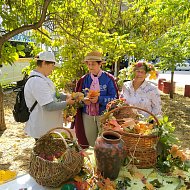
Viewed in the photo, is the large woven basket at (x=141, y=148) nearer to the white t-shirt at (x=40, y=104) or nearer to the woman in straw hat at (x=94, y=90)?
the white t-shirt at (x=40, y=104)

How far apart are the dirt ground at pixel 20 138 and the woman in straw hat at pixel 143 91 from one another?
5.90 feet

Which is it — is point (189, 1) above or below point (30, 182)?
above

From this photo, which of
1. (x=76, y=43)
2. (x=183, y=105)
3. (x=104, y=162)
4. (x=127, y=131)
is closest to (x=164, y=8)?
(x=76, y=43)

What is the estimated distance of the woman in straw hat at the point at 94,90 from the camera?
11.0ft

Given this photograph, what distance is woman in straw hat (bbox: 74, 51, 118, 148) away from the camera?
132 inches

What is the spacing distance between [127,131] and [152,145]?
20cm

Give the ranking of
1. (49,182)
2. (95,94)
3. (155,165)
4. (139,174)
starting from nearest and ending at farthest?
(49,182), (139,174), (155,165), (95,94)

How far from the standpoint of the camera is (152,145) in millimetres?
1963

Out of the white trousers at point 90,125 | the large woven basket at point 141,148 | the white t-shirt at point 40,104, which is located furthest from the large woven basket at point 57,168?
the white trousers at point 90,125

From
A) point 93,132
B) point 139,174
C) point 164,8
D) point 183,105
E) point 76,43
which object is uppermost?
point 164,8

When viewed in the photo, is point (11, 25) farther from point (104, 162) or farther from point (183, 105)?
point (183, 105)

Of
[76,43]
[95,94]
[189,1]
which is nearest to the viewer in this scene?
[95,94]

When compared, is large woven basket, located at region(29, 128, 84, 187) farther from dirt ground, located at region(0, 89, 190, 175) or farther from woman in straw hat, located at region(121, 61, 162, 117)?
dirt ground, located at region(0, 89, 190, 175)

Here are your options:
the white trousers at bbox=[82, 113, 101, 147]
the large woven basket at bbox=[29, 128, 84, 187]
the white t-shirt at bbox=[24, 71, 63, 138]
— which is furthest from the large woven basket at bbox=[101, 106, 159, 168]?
the white trousers at bbox=[82, 113, 101, 147]
